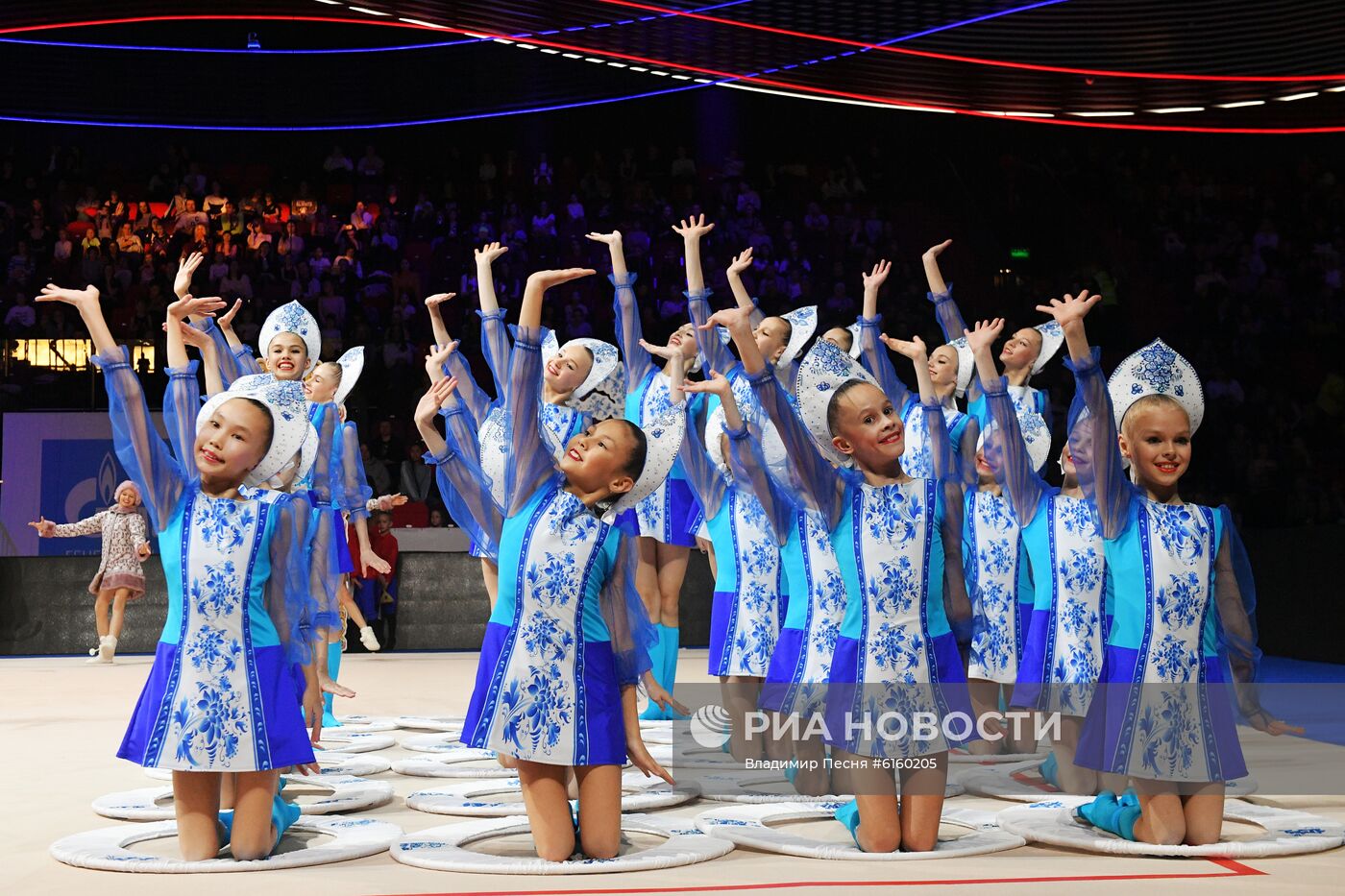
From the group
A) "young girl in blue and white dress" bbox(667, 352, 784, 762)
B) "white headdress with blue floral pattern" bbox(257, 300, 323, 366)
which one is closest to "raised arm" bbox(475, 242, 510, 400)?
"young girl in blue and white dress" bbox(667, 352, 784, 762)

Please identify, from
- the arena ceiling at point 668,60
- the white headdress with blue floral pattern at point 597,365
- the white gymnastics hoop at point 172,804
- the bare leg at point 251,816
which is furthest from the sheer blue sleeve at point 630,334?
the arena ceiling at point 668,60

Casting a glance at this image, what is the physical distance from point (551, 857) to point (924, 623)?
3.72ft

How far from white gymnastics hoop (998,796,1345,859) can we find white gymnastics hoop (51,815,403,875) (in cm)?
180

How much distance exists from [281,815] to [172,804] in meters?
0.82

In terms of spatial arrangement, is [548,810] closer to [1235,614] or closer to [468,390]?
[1235,614]

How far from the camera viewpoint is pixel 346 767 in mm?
5441

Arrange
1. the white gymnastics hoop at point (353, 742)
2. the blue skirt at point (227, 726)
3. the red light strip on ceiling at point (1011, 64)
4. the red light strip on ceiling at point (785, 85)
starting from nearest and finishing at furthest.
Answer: the blue skirt at point (227, 726) → the white gymnastics hoop at point (353, 742) → the red light strip on ceiling at point (1011, 64) → the red light strip on ceiling at point (785, 85)

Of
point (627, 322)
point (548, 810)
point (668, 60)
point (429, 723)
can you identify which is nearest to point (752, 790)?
point (548, 810)

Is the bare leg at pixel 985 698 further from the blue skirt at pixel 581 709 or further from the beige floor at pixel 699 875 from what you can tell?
the blue skirt at pixel 581 709

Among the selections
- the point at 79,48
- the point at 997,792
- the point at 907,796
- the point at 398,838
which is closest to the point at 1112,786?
the point at 997,792

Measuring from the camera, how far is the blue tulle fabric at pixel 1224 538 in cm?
398

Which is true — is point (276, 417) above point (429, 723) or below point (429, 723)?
above

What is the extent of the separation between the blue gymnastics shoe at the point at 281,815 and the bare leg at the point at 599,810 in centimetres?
82

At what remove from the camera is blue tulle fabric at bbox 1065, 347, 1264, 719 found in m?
3.98
